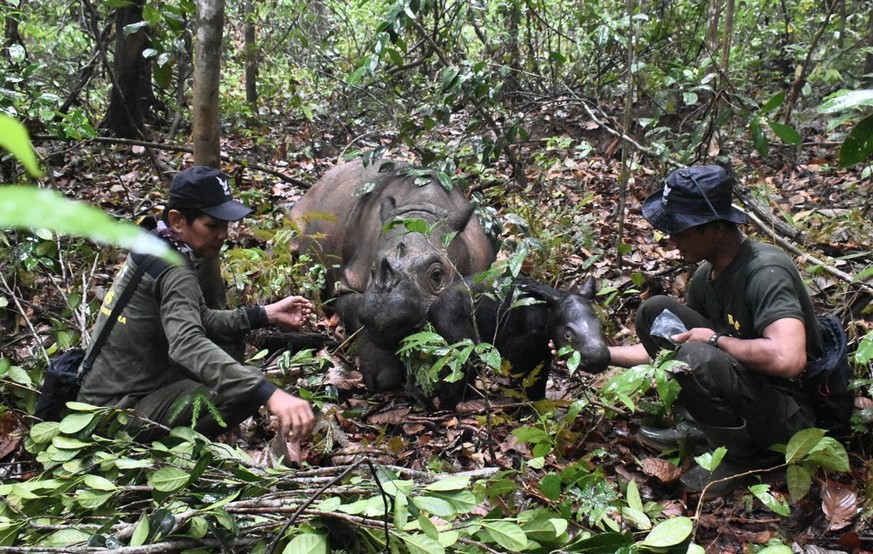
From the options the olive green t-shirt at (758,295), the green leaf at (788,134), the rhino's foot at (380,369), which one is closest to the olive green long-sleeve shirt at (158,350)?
the rhino's foot at (380,369)

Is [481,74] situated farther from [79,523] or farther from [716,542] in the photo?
[79,523]

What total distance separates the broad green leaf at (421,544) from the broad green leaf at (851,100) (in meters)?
1.65

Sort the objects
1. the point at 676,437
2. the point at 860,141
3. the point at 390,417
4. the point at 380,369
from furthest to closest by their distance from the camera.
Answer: the point at 380,369
the point at 390,417
the point at 676,437
the point at 860,141

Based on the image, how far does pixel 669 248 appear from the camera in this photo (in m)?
6.75

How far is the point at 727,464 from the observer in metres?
3.90

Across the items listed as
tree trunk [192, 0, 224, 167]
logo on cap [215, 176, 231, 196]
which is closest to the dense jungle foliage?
tree trunk [192, 0, 224, 167]

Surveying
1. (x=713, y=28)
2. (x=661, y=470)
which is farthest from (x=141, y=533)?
(x=713, y=28)

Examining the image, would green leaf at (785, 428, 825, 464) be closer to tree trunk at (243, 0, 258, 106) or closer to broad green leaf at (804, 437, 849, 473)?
broad green leaf at (804, 437, 849, 473)

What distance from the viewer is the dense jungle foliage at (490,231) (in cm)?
267

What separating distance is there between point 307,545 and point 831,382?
8.97 ft

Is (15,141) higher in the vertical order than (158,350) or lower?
higher

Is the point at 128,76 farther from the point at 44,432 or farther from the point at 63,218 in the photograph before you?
the point at 63,218

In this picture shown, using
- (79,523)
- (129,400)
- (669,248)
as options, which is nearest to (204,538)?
(79,523)

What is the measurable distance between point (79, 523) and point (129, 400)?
1.00 m
